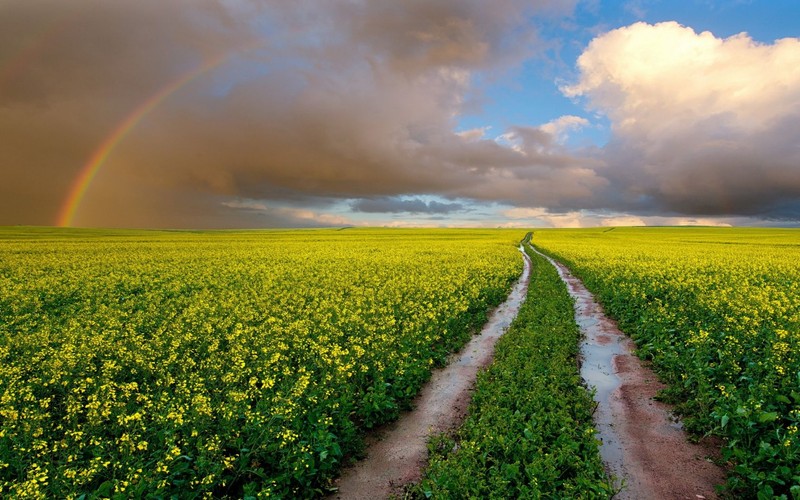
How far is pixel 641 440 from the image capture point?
7.99 metres

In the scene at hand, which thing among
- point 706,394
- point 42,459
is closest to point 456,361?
point 706,394

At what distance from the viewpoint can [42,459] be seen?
234 inches

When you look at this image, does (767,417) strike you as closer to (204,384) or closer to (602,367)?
(602,367)

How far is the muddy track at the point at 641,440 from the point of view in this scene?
6.64 metres

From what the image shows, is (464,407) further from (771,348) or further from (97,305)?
(97,305)

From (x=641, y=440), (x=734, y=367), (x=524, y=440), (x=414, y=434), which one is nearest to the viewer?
(x=524, y=440)

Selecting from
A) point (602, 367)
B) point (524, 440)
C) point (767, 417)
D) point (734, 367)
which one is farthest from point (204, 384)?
point (734, 367)

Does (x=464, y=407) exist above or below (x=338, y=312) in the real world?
below

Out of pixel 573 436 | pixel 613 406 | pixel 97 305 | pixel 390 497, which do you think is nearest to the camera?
pixel 390 497

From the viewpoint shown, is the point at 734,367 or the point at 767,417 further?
the point at 734,367

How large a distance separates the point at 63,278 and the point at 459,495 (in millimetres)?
28411

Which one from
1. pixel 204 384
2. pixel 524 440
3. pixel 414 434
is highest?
pixel 204 384

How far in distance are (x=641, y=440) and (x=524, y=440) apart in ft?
9.17

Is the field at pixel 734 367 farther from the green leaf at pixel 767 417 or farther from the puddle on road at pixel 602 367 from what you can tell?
the puddle on road at pixel 602 367
